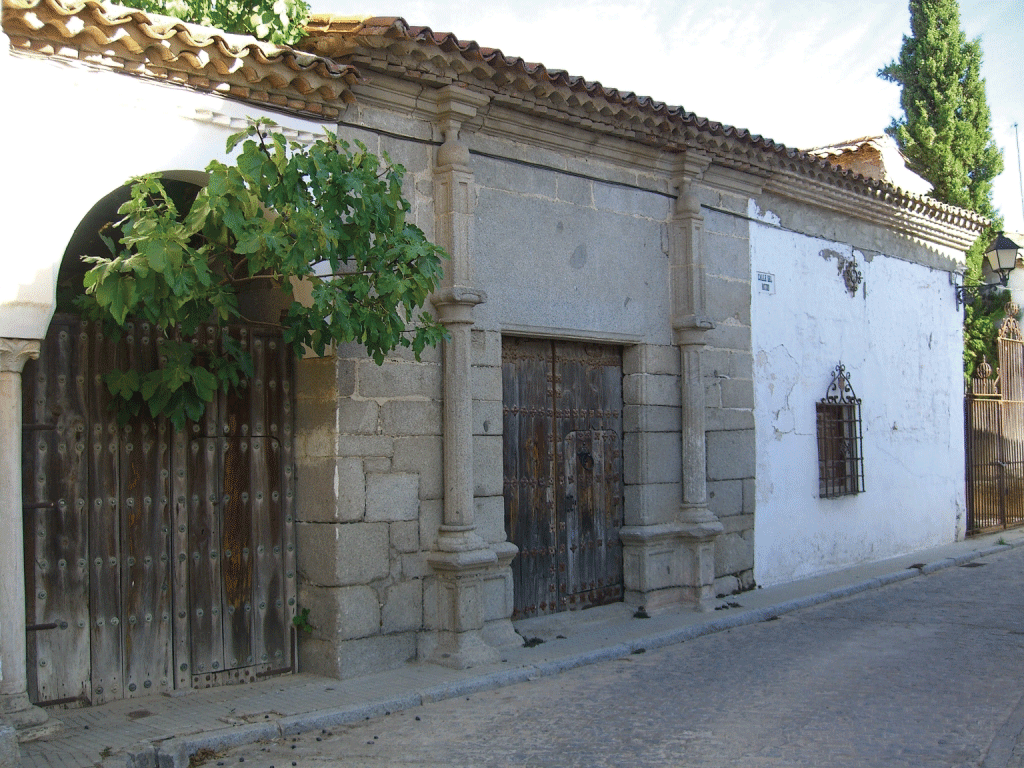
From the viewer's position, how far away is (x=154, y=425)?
5.61 m

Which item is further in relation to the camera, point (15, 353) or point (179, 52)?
point (179, 52)

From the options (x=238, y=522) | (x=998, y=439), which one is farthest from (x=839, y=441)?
(x=238, y=522)

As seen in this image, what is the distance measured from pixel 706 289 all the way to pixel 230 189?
486 cm

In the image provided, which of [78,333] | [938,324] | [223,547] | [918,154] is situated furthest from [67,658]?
[918,154]

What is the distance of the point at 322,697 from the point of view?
17.9 ft

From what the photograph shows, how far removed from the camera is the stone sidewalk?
4.56 meters

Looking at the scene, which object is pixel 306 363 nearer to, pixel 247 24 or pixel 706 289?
pixel 247 24

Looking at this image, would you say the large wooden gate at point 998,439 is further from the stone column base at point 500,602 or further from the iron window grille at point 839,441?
the stone column base at point 500,602

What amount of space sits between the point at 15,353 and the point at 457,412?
2.66m

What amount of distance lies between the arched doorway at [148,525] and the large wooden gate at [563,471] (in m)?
1.76

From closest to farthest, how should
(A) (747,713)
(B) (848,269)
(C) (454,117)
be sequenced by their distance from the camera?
(A) (747,713), (C) (454,117), (B) (848,269)

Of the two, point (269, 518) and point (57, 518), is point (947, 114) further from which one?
point (57, 518)

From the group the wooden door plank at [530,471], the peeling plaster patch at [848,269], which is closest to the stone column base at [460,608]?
the wooden door plank at [530,471]

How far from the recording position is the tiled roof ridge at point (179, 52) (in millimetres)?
4715
